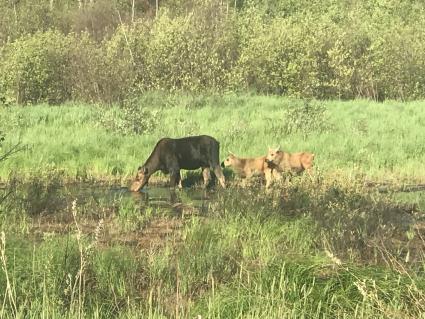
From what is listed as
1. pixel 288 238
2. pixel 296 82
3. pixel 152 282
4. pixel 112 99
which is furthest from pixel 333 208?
pixel 296 82

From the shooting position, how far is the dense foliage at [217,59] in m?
29.6

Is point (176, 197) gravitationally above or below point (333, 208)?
below

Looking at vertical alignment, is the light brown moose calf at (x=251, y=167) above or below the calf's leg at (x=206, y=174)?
above

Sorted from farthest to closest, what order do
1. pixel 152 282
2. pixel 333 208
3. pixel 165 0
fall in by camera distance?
pixel 165 0 → pixel 333 208 → pixel 152 282

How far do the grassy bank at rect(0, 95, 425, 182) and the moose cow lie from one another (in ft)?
3.79

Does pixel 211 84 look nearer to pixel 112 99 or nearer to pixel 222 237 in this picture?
pixel 112 99

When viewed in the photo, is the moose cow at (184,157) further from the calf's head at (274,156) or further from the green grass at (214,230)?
the calf's head at (274,156)

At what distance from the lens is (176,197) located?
1196 cm

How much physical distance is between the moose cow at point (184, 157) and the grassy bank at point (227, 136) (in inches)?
45.4

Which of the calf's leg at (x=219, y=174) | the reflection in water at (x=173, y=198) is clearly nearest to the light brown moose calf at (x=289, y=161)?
the calf's leg at (x=219, y=174)

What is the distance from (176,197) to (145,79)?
18.9 meters

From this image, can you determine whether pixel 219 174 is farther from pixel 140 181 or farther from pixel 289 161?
pixel 140 181

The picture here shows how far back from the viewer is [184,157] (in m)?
13.4

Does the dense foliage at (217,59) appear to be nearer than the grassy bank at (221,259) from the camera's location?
No
